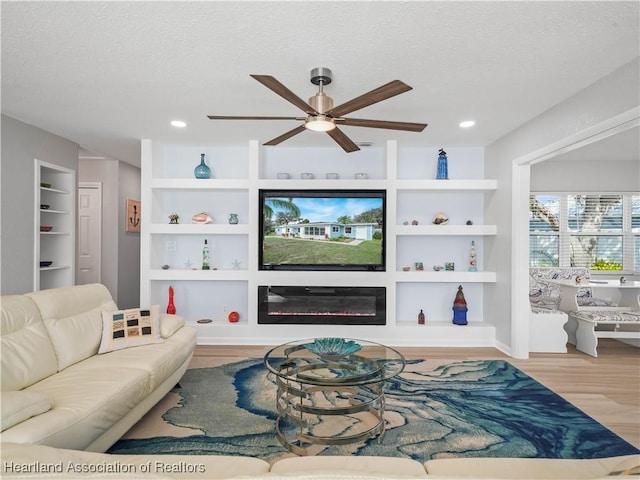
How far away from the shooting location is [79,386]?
6.73ft

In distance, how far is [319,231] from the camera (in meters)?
4.64

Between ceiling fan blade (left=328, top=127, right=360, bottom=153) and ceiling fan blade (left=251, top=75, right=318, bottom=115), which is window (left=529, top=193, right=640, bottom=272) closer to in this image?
ceiling fan blade (left=328, top=127, right=360, bottom=153)

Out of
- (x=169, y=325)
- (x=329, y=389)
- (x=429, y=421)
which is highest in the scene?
(x=169, y=325)

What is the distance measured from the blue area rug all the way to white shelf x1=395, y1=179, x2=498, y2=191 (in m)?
2.15

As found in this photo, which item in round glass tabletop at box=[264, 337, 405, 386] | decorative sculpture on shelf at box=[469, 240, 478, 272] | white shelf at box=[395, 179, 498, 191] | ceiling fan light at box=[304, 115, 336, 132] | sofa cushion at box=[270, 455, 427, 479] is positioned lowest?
round glass tabletop at box=[264, 337, 405, 386]

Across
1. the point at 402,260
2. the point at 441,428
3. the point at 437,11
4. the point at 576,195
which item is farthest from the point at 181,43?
the point at 576,195

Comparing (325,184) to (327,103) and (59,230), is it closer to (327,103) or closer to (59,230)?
(327,103)

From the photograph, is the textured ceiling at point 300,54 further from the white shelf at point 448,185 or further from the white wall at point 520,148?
the white shelf at point 448,185

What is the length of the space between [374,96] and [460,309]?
3.33 meters

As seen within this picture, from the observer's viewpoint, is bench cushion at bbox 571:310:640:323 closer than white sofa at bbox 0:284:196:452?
No

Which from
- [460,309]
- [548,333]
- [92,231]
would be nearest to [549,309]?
[548,333]

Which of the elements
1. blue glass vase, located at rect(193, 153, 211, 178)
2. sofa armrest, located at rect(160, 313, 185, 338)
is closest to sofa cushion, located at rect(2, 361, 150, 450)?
sofa armrest, located at rect(160, 313, 185, 338)

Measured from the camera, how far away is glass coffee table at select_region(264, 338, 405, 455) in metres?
2.18

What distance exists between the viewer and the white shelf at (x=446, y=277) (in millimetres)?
4520
